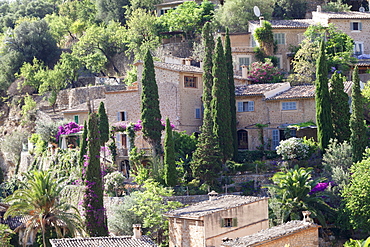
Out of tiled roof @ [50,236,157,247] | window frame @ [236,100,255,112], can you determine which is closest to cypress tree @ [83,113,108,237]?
tiled roof @ [50,236,157,247]

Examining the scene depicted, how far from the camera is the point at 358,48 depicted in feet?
205

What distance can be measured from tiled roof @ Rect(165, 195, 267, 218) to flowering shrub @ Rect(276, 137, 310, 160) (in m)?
6.63

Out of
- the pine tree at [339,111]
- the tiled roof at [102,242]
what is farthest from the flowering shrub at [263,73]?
the tiled roof at [102,242]

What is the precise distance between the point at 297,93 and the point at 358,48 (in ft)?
40.6

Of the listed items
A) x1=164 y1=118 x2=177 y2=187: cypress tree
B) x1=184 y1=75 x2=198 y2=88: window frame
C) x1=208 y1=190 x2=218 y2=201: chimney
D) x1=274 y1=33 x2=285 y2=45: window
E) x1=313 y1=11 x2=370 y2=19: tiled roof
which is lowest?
x1=208 y1=190 x2=218 y2=201: chimney

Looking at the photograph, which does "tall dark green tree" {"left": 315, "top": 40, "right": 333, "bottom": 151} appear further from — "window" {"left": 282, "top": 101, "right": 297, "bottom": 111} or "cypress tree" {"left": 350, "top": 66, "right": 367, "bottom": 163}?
"window" {"left": 282, "top": 101, "right": 297, "bottom": 111}

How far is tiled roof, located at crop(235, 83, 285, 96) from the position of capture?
52875mm

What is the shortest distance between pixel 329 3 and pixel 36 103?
26575 mm

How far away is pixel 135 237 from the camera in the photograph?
3828 centimetres

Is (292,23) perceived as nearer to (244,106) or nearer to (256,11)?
(256,11)

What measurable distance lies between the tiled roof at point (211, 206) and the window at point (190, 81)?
523 inches

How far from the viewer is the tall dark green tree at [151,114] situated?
162ft

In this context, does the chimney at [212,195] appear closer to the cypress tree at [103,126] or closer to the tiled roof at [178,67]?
the cypress tree at [103,126]

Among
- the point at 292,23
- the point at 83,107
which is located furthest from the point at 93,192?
the point at 292,23
